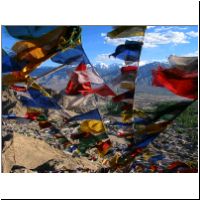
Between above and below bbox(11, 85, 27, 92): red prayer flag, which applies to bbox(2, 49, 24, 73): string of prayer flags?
above

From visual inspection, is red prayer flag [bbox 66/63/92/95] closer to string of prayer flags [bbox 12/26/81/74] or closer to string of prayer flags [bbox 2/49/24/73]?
string of prayer flags [bbox 12/26/81/74]

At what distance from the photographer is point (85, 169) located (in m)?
5.21

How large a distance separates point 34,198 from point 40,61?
1.18 meters

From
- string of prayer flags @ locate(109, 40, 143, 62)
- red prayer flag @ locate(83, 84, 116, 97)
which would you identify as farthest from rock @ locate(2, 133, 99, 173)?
string of prayer flags @ locate(109, 40, 143, 62)

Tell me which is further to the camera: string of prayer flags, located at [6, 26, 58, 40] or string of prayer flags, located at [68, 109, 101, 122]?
string of prayer flags, located at [68, 109, 101, 122]

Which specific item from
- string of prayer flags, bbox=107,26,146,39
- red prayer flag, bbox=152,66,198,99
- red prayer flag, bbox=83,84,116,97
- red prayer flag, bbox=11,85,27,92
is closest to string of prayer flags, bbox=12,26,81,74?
red prayer flag, bbox=11,85,27,92

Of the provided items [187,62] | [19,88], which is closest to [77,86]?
[19,88]

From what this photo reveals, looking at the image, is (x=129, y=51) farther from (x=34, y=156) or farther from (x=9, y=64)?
(x=34, y=156)

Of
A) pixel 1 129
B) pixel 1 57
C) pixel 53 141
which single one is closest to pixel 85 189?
pixel 53 141

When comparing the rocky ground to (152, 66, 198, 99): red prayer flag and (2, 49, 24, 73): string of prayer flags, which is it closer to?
(152, 66, 198, 99): red prayer flag

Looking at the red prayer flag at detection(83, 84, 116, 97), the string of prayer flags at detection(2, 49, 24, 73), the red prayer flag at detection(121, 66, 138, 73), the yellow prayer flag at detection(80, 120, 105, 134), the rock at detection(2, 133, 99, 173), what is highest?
the string of prayer flags at detection(2, 49, 24, 73)

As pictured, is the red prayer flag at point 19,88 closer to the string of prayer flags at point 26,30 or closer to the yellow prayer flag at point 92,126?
the string of prayer flags at point 26,30

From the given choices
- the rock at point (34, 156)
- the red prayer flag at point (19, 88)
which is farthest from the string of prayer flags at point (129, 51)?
the rock at point (34, 156)
